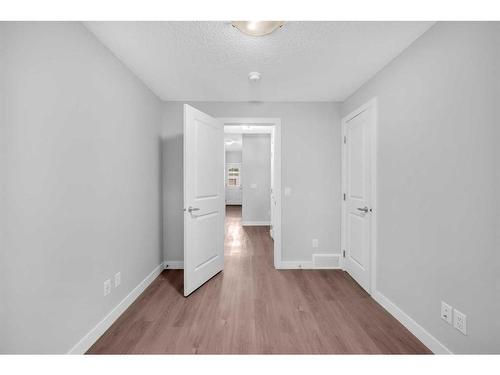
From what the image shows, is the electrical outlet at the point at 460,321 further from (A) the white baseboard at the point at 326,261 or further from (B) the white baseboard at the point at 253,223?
(B) the white baseboard at the point at 253,223

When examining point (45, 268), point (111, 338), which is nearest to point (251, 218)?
point (111, 338)

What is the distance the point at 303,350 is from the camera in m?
1.53

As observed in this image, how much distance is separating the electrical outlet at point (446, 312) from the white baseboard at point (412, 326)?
0.61 ft

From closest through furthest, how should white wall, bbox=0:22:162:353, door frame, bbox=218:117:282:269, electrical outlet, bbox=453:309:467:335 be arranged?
white wall, bbox=0:22:162:353, electrical outlet, bbox=453:309:467:335, door frame, bbox=218:117:282:269

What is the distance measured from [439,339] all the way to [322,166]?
2.09m

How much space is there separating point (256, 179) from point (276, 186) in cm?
320

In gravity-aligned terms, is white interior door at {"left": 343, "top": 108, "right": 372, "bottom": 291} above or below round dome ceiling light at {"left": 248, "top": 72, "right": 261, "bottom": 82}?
below

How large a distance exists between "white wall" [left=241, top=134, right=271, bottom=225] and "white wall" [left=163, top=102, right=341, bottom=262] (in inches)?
126

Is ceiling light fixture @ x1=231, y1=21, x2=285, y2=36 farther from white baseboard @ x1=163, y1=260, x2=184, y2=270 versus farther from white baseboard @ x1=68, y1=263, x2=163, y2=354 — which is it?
white baseboard @ x1=163, y1=260, x2=184, y2=270

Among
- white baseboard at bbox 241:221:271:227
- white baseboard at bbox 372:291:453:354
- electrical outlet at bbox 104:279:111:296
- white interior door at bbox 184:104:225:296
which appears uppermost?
white interior door at bbox 184:104:225:296

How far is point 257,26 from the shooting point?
1480mm

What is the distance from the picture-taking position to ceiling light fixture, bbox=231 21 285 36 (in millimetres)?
1459

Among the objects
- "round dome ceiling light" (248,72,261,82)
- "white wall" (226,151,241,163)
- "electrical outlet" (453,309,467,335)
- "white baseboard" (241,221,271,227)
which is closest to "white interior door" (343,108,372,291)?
"electrical outlet" (453,309,467,335)

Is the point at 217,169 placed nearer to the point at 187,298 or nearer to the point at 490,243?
the point at 187,298
